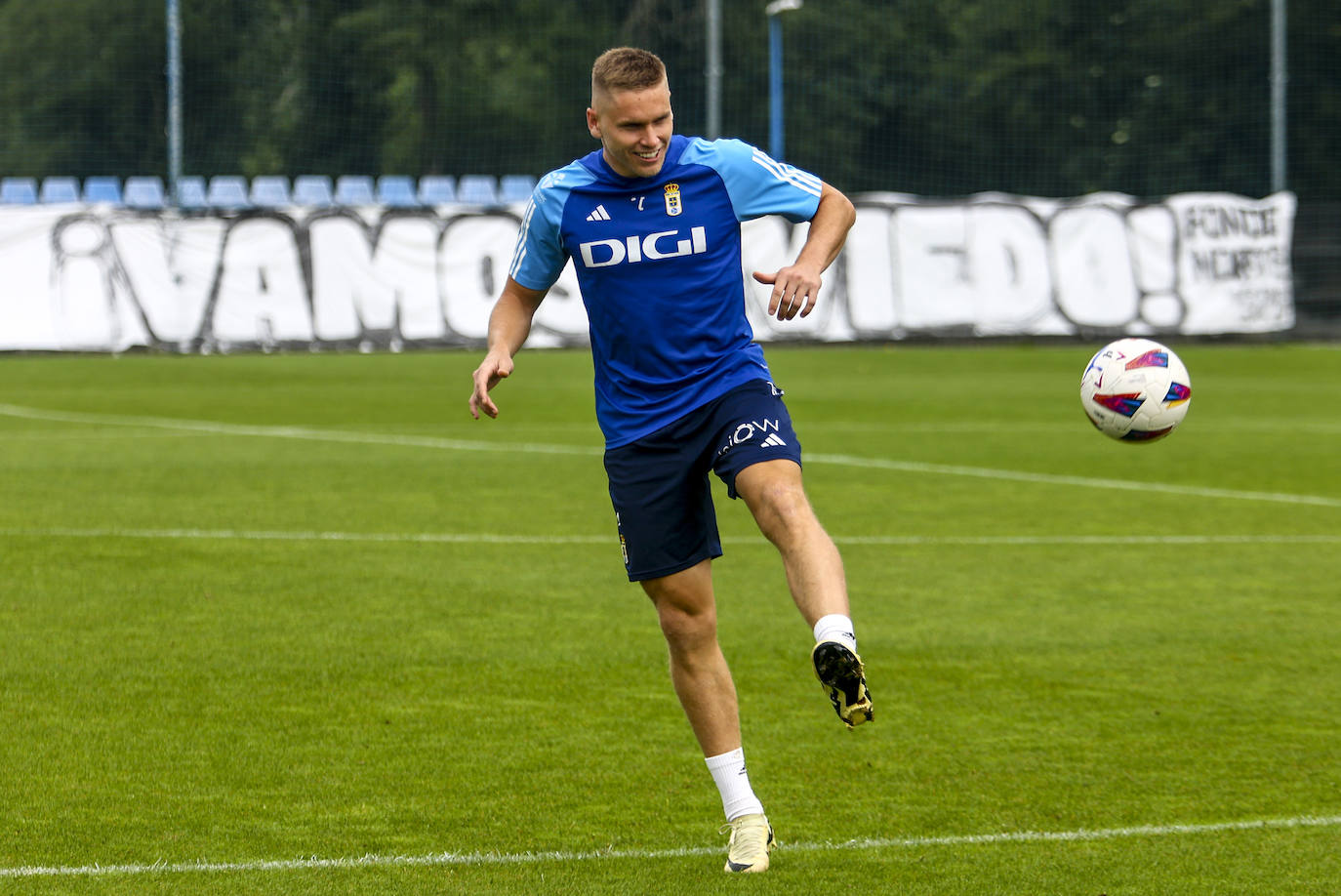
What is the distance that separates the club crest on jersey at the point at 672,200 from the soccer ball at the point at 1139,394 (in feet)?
7.54

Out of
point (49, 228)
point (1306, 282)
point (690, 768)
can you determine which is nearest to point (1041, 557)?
point (690, 768)

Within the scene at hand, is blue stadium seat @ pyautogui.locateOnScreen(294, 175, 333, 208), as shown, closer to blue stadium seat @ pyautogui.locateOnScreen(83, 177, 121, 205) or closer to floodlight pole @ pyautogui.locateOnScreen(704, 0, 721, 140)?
blue stadium seat @ pyautogui.locateOnScreen(83, 177, 121, 205)

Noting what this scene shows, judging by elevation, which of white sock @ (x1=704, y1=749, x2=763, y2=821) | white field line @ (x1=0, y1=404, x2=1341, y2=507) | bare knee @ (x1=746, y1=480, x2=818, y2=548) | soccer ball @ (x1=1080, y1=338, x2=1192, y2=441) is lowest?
white sock @ (x1=704, y1=749, x2=763, y2=821)

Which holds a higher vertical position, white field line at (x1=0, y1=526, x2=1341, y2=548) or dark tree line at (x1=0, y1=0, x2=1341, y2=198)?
dark tree line at (x1=0, y1=0, x2=1341, y2=198)

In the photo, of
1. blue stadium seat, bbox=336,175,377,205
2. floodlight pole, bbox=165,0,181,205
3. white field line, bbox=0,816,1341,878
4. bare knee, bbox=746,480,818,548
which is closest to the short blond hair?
bare knee, bbox=746,480,818,548

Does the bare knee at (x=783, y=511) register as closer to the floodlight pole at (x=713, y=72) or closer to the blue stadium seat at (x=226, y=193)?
the blue stadium seat at (x=226, y=193)

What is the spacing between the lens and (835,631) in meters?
4.29

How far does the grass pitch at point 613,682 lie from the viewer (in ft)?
16.0

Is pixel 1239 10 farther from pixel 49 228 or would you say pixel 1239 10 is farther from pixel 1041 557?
pixel 1041 557

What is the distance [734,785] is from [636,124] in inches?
70.6

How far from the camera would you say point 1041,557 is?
10.2 meters

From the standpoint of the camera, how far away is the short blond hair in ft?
15.8

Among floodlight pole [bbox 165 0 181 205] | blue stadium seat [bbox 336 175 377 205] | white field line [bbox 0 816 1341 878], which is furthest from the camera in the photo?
blue stadium seat [bbox 336 175 377 205]

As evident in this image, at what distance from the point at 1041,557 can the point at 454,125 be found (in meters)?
33.4
